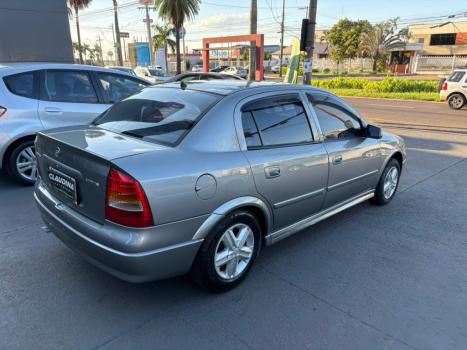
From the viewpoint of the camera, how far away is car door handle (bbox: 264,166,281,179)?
119 inches

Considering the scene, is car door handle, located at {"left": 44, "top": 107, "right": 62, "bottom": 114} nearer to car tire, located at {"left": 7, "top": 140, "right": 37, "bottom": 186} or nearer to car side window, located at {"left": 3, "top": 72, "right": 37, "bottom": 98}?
car side window, located at {"left": 3, "top": 72, "right": 37, "bottom": 98}

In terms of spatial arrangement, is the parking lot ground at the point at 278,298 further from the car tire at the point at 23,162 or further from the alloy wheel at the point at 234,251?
the car tire at the point at 23,162

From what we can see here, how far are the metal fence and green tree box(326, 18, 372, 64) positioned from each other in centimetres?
885

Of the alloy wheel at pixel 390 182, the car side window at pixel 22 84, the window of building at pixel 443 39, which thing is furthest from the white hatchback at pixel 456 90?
the window of building at pixel 443 39

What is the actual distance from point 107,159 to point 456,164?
686 cm

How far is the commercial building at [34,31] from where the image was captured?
11.9m

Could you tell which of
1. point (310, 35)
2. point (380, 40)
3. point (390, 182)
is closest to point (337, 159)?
point (390, 182)

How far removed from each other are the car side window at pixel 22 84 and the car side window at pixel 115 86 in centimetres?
96

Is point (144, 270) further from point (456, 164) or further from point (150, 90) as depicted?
point (456, 164)

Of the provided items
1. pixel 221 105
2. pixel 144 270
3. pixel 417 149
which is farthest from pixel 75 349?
pixel 417 149

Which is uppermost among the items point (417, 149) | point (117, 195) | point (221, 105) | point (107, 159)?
point (221, 105)

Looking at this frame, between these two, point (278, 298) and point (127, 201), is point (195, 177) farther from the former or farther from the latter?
point (278, 298)

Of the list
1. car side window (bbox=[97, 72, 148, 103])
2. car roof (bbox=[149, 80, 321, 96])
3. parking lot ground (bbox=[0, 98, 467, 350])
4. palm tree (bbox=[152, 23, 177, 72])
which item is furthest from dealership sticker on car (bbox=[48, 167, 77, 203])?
palm tree (bbox=[152, 23, 177, 72])

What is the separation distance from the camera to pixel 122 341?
2455 mm
